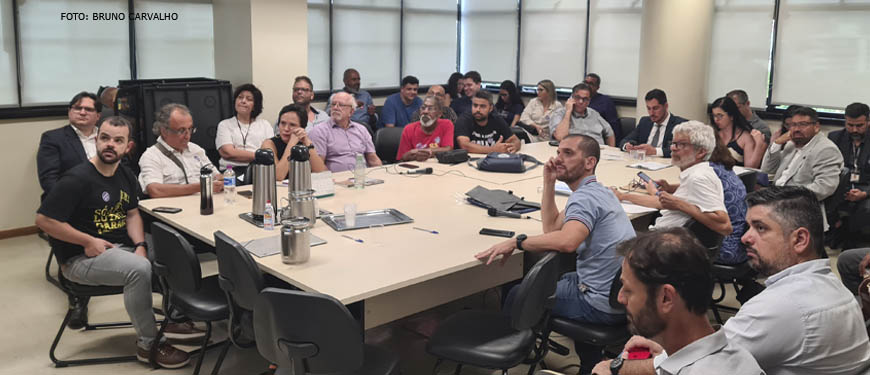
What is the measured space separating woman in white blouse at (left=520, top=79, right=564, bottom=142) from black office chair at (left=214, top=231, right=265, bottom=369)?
5467 mm

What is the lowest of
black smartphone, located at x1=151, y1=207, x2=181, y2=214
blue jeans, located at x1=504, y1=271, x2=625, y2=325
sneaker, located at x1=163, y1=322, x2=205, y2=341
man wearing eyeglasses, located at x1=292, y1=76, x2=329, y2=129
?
sneaker, located at x1=163, y1=322, x2=205, y2=341

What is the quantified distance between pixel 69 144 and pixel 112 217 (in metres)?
1.65

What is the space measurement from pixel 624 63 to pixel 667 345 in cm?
766

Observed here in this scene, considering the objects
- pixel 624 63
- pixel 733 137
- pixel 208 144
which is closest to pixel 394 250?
pixel 208 144

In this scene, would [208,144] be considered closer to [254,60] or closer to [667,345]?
[254,60]

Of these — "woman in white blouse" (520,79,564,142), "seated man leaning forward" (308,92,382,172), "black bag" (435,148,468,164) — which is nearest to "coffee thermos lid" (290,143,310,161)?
"seated man leaning forward" (308,92,382,172)

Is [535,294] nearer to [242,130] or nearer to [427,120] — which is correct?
[427,120]

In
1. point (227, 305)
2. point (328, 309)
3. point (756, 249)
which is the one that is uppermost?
point (756, 249)

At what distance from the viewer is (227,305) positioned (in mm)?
3428

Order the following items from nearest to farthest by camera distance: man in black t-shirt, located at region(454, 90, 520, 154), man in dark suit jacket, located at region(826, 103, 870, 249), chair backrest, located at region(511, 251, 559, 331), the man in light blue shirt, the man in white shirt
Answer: the man in white shirt → chair backrest, located at region(511, 251, 559, 331) → man in dark suit jacket, located at region(826, 103, 870, 249) → man in black t-shirt, located at region(454, 90, 520, 154) → the man in light blue shirt

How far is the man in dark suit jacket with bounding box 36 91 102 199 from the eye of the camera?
511cm

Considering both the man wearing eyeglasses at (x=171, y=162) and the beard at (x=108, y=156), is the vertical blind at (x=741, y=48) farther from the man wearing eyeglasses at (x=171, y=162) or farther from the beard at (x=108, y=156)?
the beard at (x=108, y=156)

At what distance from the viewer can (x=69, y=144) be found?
5.19m

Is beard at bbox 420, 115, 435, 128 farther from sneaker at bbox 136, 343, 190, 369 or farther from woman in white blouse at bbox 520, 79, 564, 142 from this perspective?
sneaker at bbox 136, 343, 190, 369
